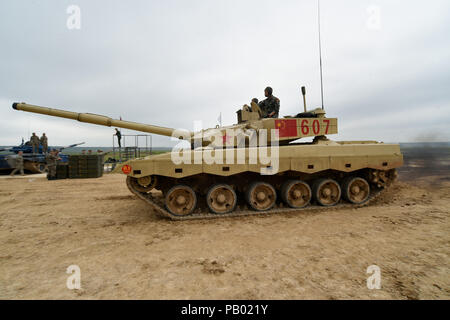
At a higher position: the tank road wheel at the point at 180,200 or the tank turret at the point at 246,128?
the tank turret at the point at 246,128

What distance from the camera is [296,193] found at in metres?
6.24

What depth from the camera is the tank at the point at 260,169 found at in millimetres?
5500

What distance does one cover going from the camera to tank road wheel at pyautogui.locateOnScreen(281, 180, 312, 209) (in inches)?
244

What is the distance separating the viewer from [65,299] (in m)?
2.55

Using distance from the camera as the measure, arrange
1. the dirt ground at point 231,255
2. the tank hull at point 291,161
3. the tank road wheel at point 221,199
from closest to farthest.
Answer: the dirt ground at point 231,255, the tank hull at point 291,161, the tank road wheel at point 221,199

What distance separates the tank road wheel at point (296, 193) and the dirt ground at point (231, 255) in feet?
1.32

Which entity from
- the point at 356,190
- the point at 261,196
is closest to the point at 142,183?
the point at 261,196

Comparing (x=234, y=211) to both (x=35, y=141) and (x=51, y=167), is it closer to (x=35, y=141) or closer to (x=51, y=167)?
(x=51, y=167)

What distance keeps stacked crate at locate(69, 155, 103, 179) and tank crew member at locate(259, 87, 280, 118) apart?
12540 millimetres

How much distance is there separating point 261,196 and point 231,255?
2.59 meters

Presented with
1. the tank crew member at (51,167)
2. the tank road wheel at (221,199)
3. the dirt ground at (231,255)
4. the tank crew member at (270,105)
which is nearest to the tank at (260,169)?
the tank road wheel at (221,199)

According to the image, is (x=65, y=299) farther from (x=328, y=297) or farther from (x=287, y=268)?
(x=328, y=297)

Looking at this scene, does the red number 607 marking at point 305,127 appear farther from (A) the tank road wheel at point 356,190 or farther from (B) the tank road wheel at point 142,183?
(B) the tank road wheel at point 142,183
